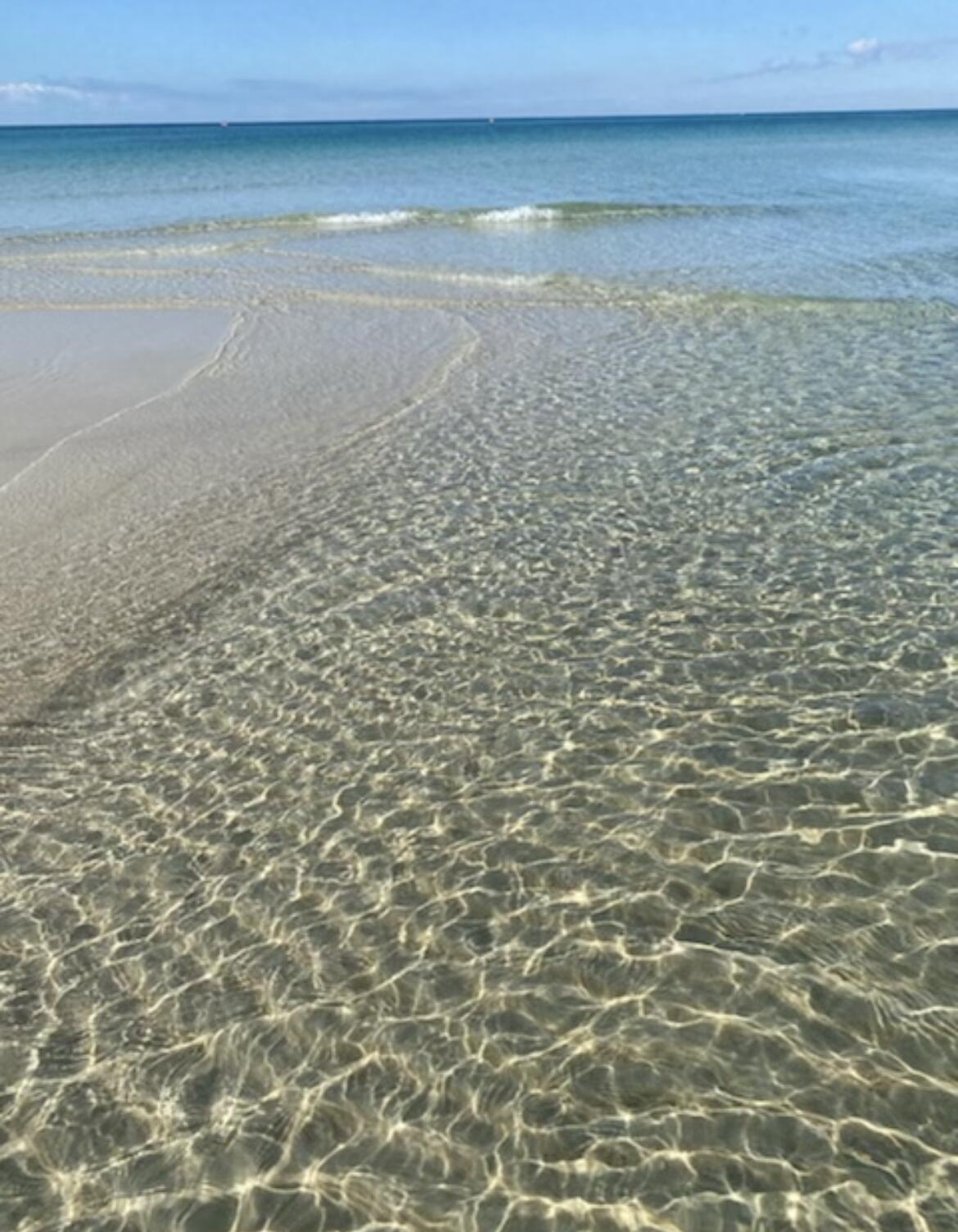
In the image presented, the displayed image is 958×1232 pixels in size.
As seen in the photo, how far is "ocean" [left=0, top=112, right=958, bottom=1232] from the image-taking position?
4.78 meters

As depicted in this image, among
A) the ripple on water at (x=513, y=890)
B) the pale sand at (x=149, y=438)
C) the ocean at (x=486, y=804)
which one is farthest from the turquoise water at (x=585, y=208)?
the ripple on water at (x=513, y=890)

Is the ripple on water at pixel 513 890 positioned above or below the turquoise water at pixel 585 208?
above

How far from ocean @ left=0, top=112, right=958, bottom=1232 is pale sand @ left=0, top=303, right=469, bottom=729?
0.09 meters

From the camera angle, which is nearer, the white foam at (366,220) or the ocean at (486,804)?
the ocean at (486,804)

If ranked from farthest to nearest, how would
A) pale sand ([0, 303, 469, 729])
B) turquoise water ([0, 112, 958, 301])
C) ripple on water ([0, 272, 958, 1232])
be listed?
1. turquoise water ([0, 112, 958, 301])
2. pale sand ([0, 303, 469, 729])
3. ripple on water ([0, 272, 958, 1232])

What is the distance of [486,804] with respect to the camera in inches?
282

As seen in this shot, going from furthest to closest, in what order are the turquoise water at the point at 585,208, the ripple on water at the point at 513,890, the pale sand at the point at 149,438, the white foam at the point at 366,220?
1. the white foam at the point at 366,220
2. the turquoise water at the point at 585,208
3. the pale sand at the point at 149,438
4. the ripple on water at the point at 513,890

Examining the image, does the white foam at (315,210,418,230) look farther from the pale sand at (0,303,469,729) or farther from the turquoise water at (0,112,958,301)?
the pale sand at (0,303,469,729)

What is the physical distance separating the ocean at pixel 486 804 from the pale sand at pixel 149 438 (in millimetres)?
86

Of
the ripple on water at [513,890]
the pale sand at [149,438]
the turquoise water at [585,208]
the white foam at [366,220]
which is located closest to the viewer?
the ripple on water at [513,890]

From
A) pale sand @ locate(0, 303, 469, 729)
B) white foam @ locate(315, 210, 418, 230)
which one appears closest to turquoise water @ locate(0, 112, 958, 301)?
white foam @ locate(315, 210, 418, 230)

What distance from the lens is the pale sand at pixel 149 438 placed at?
33.5ft

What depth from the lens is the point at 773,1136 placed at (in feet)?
15.6

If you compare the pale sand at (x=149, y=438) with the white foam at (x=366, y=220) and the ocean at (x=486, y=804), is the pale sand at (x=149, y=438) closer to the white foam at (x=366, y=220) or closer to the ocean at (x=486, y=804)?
the ocean at (x=486, y=804)
